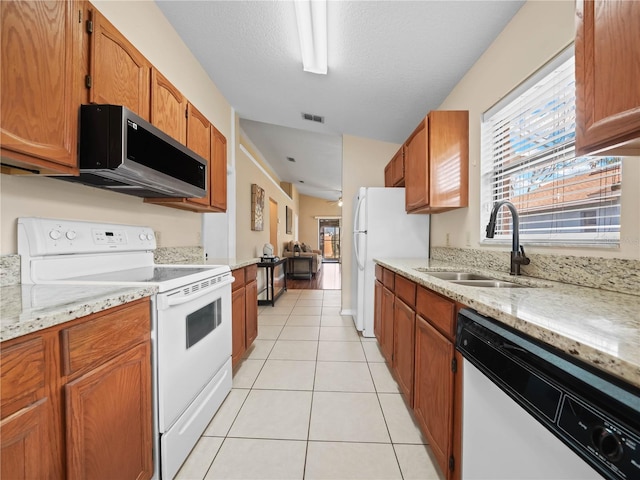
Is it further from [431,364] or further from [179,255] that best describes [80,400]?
[179,255]

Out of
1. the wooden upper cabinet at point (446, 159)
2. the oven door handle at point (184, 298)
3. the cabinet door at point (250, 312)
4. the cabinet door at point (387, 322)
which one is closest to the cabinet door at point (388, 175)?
the wooden upper cabinet at point (446, 159)

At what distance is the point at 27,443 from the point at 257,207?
4.44m

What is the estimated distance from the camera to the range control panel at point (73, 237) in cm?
112

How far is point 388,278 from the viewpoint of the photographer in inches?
86.1

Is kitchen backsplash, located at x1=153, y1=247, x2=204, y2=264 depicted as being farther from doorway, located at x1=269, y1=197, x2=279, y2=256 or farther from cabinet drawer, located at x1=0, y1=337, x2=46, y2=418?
doorway, located at x1=269, y1=197, x2=279, y2=256

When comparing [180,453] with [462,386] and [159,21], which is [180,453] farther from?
[159,21]

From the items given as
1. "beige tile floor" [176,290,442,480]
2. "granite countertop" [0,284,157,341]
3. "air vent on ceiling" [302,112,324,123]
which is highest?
"air vent on ceiling" [302,112,324,123]

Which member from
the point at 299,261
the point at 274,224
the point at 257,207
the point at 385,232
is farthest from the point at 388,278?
the point at 274,224

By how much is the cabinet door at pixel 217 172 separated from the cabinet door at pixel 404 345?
180 centimetres

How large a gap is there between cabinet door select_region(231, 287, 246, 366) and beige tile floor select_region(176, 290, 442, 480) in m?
0.19

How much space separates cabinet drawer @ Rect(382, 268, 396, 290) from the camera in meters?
2.06

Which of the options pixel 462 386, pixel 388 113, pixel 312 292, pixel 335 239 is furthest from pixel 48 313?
pixel 335 239

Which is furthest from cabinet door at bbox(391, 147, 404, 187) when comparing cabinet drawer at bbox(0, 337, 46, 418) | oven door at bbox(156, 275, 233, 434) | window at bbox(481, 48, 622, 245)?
cabinet drawer at bbox(0, 337, 46, 418)

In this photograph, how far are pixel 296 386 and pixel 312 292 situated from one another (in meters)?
3.38
